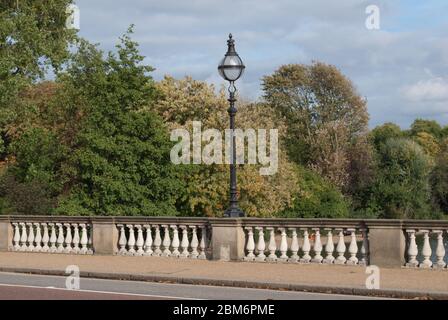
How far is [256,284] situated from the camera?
1470 cm

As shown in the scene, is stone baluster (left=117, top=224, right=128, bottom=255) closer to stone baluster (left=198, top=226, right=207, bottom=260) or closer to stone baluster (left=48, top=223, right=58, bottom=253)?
stone baluster (left=48, top=223, right=58, bottom=253)

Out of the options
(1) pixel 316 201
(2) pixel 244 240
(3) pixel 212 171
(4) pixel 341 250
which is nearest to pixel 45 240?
(2) pixel 244 240

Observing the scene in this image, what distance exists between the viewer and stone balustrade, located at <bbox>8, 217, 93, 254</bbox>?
2106 cm

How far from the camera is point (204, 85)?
45875mm

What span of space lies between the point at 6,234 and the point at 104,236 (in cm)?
387

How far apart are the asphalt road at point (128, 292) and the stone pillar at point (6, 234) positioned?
6.81 meters

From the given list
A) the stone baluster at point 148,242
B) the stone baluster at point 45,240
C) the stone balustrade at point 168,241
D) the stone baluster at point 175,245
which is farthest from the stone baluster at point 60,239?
the stone baluster at point 175,245

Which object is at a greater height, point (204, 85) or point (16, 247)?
point (204, 85)

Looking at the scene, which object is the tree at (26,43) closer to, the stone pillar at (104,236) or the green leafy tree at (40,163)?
the green leafy tree at (40,163)

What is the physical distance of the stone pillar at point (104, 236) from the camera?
67.1 feet
